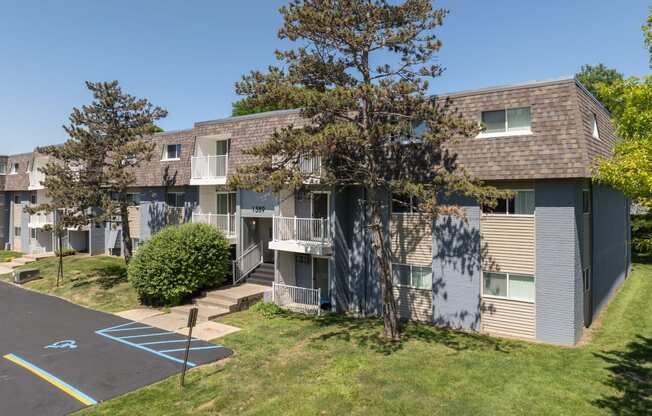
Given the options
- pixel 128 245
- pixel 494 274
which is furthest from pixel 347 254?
pixel 128 245

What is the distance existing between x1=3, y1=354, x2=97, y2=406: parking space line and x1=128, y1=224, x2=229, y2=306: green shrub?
584 cm

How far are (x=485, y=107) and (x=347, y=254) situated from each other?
25.6 ft

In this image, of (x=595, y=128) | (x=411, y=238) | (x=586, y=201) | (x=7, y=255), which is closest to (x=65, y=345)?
(x=411, y=238)

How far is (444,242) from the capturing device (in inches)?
587

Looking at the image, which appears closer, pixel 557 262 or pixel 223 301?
pixel 557 262

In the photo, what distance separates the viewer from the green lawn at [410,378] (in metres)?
9.27

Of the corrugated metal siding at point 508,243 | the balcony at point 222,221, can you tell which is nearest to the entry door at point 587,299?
the corrugated metal siding at point 508,243

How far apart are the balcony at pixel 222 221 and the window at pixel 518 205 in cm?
1348

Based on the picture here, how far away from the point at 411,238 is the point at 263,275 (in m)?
8.77

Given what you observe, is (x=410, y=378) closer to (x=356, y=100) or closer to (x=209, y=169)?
(x=356, y=100)

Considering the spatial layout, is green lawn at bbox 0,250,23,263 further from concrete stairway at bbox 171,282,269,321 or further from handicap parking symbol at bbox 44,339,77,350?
handicap parking symbol at bbox 44,339,77,350

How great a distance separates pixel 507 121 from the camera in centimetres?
1374

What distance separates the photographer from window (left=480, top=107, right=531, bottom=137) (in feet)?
44.2

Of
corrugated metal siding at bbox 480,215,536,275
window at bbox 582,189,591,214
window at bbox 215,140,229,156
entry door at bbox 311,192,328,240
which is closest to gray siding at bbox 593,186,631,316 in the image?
window at bbox 582,189,591,214
